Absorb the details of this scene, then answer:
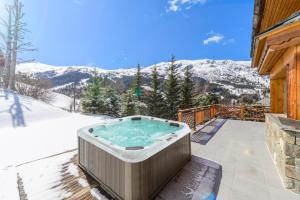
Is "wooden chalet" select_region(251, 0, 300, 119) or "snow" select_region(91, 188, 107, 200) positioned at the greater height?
"wooden chalet" select_region(251, 0, 300, 119)

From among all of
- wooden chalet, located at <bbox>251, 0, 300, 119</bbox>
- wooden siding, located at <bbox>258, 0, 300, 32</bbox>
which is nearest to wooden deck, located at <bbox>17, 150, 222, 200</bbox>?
wooden chalet, located at <bbox>251, 0, 300, 119</bbox>

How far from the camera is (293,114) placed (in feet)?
10.0

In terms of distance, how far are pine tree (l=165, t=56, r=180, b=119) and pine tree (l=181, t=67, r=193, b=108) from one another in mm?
454

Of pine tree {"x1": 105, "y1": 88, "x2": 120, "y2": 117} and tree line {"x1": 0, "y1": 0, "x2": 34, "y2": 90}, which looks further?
pine tree {"x1": 105, "y1": 88, "x2": 120, "y2": 117}

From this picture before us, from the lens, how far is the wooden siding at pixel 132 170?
2.41 metres

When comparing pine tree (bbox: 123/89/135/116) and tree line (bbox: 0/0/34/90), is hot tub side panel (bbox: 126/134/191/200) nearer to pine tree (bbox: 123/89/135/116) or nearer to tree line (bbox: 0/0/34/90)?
pine tree (bbox: 123/89/135/116)

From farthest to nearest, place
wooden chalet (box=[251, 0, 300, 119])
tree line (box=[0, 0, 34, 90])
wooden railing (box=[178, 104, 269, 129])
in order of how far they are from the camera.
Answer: tree line (box=[0, 0, 34, 90])
wooden railing (box=[178, 104, 269, 129])
wooden chalet (box=[251, 0, 300, 119])

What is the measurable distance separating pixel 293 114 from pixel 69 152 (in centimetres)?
554

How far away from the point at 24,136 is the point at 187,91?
11989mm

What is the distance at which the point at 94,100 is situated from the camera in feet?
39.6

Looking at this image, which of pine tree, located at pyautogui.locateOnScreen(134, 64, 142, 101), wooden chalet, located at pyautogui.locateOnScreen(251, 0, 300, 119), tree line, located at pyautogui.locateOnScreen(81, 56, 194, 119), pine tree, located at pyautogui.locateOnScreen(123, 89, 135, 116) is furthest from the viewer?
pine tree, located at pyautogui.locateOnScreen(134, 64, 142, 101)

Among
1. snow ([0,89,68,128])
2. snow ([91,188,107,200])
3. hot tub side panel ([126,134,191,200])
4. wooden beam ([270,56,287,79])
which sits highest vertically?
wooden beam ([270,56,287,79])

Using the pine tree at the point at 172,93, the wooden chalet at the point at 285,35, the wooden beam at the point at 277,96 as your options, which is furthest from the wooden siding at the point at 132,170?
the pine tree at the point at 172,93

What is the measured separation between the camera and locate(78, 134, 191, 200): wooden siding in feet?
7.89
